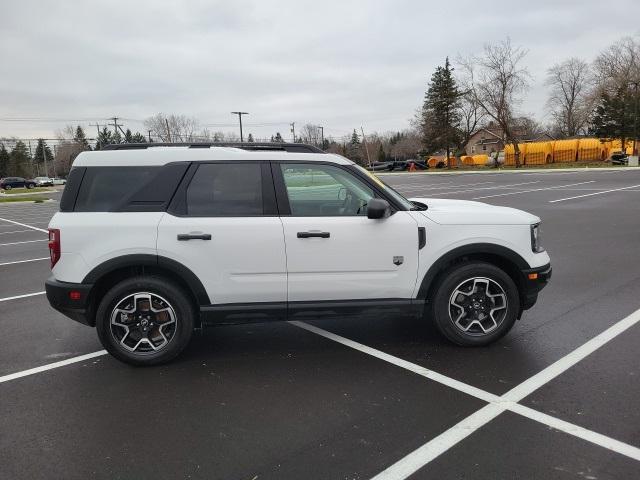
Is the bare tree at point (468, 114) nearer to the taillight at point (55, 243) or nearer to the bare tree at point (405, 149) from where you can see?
the bare tree at point (405, 149)

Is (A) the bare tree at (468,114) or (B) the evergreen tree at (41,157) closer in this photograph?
(A) the bare tree at (468,114)

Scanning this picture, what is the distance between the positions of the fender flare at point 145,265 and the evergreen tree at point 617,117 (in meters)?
57.5

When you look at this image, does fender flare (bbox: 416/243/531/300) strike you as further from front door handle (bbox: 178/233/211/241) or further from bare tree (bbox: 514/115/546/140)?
bare tree (bbox: 514/115/546/140)

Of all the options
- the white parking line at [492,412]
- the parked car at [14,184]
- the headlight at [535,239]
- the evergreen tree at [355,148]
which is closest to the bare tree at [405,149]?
the evergreen tree at [355,148]

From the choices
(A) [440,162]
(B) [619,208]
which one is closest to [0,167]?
(A) [440,162]

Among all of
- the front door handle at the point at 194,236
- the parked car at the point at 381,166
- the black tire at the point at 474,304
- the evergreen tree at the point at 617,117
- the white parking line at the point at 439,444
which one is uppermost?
the evergreen tree at the point at 617,117

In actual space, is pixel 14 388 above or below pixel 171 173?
below

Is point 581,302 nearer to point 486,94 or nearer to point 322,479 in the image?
point 322,479

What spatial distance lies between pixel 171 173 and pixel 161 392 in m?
1.80

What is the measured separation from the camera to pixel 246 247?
4.18m

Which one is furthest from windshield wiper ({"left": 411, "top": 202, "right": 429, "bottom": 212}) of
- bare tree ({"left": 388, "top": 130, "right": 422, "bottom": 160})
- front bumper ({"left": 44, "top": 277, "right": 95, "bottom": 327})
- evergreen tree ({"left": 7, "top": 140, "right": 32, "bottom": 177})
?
evergreen tree ({"left": 7, "top": 140, "right": 32, "bottom": 177})

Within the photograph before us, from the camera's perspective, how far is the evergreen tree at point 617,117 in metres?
50.5

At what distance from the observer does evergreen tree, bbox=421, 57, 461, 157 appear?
70000 millimetres

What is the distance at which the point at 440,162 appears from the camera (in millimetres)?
73688
